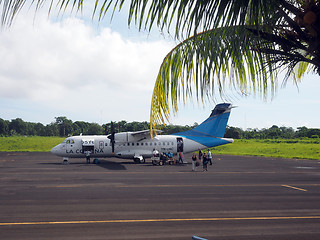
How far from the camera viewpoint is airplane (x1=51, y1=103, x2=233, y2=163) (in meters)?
33.7

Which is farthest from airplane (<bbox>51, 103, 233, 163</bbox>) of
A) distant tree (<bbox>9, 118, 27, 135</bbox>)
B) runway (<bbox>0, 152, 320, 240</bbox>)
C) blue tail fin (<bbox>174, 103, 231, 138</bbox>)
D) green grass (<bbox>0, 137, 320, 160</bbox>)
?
distant tree (<bbox>9, 118, 27, 135</bbox>)

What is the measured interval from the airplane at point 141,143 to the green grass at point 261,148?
19.1 m

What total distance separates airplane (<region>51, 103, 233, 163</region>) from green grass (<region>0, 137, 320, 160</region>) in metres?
19.1

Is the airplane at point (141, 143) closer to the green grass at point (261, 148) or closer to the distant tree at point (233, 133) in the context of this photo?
the green grass at point (261, 148)

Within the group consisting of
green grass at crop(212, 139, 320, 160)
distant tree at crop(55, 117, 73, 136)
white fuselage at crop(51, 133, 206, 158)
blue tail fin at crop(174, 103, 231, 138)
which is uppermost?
distant tree at crop(55, 117, 73, 136)

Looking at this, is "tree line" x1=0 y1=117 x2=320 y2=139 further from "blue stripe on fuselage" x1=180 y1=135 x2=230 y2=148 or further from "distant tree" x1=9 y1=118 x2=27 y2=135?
"blue stripe on fuselage" x1=180 y1=135 x2=230 y2=148

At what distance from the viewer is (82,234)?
9.21 m

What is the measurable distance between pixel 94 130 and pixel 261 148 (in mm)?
54551

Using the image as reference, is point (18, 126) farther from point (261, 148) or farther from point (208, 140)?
point (208, 140)

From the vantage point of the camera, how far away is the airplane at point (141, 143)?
33688 millimetres

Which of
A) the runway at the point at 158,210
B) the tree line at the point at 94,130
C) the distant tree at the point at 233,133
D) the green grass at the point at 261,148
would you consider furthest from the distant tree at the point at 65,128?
the runway at the point at 158,210

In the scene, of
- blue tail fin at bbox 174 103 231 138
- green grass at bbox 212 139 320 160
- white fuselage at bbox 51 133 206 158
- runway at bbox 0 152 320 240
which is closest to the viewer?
runway at bbox 0 152 320 240

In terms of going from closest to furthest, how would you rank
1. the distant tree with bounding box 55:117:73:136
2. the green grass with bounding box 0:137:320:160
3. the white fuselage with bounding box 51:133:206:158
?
the white fuselage with bounding box 51:133:206:158 < the green grass with bounding box 0:137:320:160 < the distant tree with bounding box 55:117:73:136

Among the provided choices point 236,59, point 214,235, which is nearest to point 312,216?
point 214,235
